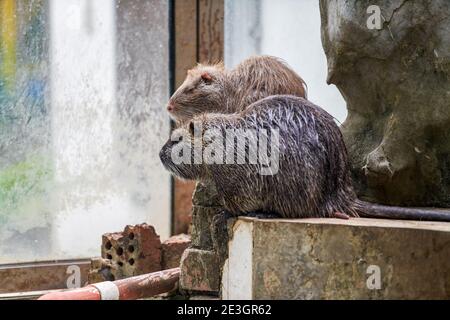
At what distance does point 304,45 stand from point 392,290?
2813mm

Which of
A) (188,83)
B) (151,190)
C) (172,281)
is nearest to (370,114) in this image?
(188,83)

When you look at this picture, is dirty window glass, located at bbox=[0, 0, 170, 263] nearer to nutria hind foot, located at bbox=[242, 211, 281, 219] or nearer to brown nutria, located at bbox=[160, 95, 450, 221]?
brown nutria, located at bbox=[160, 95, 450, 221]

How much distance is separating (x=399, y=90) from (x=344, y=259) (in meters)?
1.21

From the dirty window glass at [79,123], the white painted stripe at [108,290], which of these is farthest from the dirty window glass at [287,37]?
the white painted stripe at [108,290]

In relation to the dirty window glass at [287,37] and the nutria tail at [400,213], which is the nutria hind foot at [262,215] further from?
the dirty window glass at [287,37]

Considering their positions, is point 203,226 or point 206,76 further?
point 206,76

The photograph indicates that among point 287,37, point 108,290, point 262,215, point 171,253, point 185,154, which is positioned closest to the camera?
point 262,215

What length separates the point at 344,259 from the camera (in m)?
2.91

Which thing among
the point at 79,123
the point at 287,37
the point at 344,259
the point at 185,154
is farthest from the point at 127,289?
the point at 287,37

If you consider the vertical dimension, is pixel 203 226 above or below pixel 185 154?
below

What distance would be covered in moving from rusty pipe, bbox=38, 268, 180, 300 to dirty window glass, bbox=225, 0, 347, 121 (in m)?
1.92

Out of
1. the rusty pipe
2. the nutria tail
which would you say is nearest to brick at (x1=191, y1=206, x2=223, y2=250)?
the rusty pipe

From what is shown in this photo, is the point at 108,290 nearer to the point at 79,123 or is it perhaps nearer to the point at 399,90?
the point at 399,90

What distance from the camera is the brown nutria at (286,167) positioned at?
10.7ft
